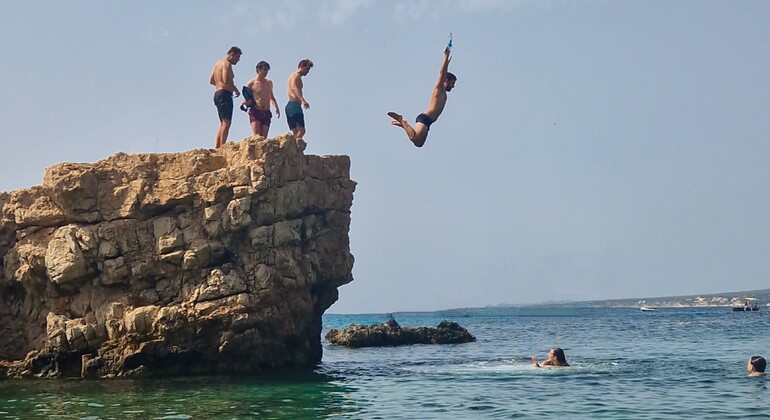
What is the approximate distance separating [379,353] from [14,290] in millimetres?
19335

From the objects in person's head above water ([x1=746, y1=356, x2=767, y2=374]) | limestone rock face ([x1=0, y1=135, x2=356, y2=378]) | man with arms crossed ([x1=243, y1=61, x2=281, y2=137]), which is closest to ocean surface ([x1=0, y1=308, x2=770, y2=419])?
person's head above water ([x1=746, y1=356, x2=767, y2=374])

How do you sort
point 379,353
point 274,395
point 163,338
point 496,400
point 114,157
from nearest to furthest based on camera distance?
point 496,400, point 274,395, point 163,338, point 114,157, point 379,353

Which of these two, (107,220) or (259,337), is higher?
(107,220)

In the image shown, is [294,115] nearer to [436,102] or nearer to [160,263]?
[160,263]

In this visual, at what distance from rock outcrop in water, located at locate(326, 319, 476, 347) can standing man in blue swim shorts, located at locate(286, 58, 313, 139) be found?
24.4m

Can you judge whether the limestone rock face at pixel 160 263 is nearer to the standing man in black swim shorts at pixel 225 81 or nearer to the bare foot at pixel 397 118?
the standing man in black swim shorts at pixel 225 81

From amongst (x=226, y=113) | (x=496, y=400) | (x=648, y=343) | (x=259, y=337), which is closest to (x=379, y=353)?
(x=648, y=343)

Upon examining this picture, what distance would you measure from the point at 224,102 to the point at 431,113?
10.5 meters

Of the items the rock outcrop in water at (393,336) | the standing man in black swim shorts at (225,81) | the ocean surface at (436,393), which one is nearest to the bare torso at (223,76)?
the standing man in black swim shorts at (225,81)

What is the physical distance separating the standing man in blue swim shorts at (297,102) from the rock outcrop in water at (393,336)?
2436 centimetres

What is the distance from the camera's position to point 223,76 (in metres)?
26.9

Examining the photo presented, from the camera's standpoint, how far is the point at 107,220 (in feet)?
90.5

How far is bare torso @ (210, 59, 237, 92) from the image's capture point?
26.8 m

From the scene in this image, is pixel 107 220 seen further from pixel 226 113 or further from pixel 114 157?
pixel 226 113
